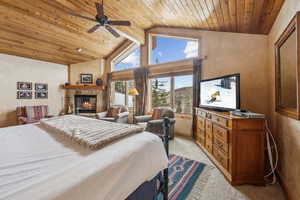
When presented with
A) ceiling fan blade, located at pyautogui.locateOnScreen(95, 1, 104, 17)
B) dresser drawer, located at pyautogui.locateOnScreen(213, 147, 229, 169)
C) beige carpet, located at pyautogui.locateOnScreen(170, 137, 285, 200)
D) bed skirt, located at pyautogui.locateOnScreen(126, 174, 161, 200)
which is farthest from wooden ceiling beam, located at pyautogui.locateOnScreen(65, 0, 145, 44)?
beige carpet, located at pyautogui.locateOnScreen(170, 137, 285, 200)

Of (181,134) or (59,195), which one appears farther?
(181,134)

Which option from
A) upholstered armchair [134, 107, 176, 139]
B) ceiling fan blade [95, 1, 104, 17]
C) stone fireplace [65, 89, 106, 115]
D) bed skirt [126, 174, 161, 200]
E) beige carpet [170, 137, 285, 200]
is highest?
ceiling fan blade [95, 1, 104, 17]

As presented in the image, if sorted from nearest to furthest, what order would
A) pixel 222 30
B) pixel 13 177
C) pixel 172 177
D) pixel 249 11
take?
pixel 13 177
pixel 172 177
pixel 249 11
pixel 222 30

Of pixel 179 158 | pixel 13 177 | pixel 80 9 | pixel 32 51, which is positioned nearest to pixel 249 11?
pixel 179 158

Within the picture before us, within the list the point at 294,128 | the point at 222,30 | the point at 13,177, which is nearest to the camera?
the point at 13,177

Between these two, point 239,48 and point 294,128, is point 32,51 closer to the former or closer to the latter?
point 239,48

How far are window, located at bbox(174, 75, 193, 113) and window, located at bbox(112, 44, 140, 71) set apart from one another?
186 centimetres

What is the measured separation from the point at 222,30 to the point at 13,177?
4.12m

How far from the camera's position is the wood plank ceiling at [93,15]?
2.27m

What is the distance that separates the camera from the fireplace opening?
550cm

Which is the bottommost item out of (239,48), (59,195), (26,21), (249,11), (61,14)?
(59,195)

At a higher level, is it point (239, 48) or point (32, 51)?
point (32, 51)

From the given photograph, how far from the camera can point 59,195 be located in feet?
1.74

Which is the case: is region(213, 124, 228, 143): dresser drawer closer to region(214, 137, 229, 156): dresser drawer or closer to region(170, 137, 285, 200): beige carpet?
region(214, 137, 229, 156): dresser drawer
